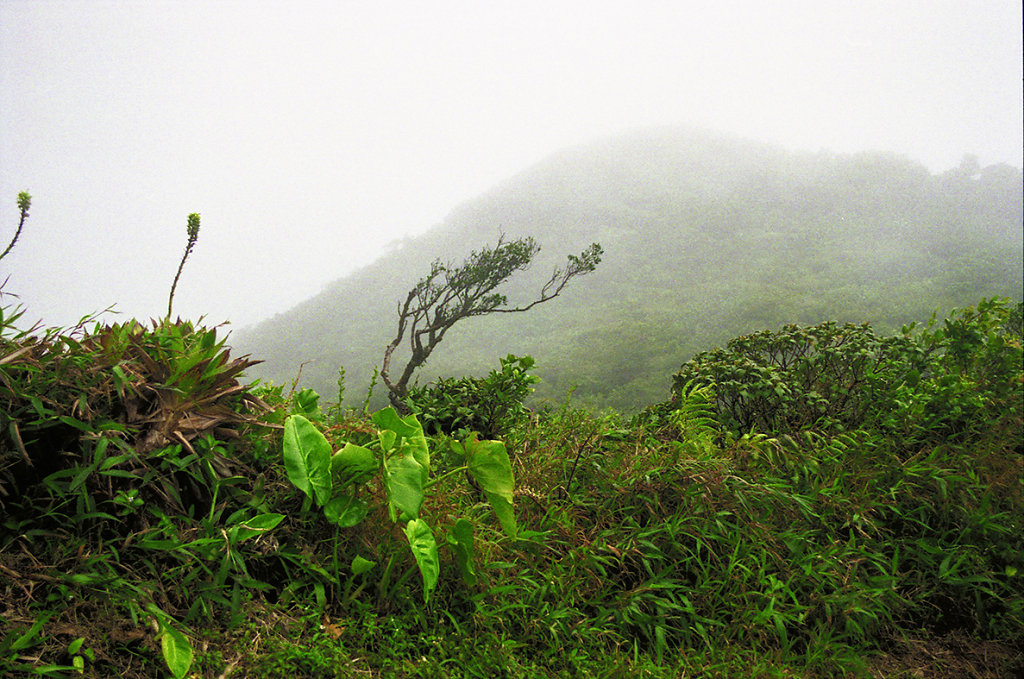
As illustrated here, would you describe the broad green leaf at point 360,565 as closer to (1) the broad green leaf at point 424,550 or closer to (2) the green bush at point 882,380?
(1) the broad green leaf at point 424,550

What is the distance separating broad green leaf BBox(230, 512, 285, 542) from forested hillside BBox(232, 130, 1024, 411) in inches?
188

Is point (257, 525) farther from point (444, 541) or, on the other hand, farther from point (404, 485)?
point (444, 541)

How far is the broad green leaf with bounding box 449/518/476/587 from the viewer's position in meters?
1.14

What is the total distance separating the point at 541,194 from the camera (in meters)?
20.2

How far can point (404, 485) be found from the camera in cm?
109

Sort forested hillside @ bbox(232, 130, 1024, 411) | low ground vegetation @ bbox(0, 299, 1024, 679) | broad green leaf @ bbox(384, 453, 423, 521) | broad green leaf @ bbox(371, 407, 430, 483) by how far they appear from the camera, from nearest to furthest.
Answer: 1. low ground vegetation @ bbox(0, 299, 1024, 679)
2. broad green leaf @ bbox(384, 453, 423, 521)
3. broad green leaf @ bbox(371, 407, 430, 483)
4. forested hillside @ bbox(232, 130, 1024, 411)

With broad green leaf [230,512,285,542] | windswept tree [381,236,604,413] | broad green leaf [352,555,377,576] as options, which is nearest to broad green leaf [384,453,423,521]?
broad green leaf [352,555,377,576]

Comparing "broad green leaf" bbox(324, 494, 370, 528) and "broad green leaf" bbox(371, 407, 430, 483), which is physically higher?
"broad green leaf" bbox(371, 407, 430, 483)

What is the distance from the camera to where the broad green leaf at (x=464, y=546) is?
1140 millimetres

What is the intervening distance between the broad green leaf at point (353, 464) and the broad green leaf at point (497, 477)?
0.78ft

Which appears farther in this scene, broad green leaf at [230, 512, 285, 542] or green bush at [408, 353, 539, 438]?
green bush at [408, 353, 539, 438]

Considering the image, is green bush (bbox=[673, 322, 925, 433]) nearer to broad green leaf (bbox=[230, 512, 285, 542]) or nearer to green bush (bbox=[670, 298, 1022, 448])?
green bush (bbox=[670, 298, 1022, 448])

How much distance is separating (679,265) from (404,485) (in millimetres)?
13500

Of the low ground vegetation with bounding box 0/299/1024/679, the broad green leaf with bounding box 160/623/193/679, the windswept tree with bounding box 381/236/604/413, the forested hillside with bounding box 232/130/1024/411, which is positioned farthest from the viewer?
the forested hillside with bounding box 232/130/1024/411
